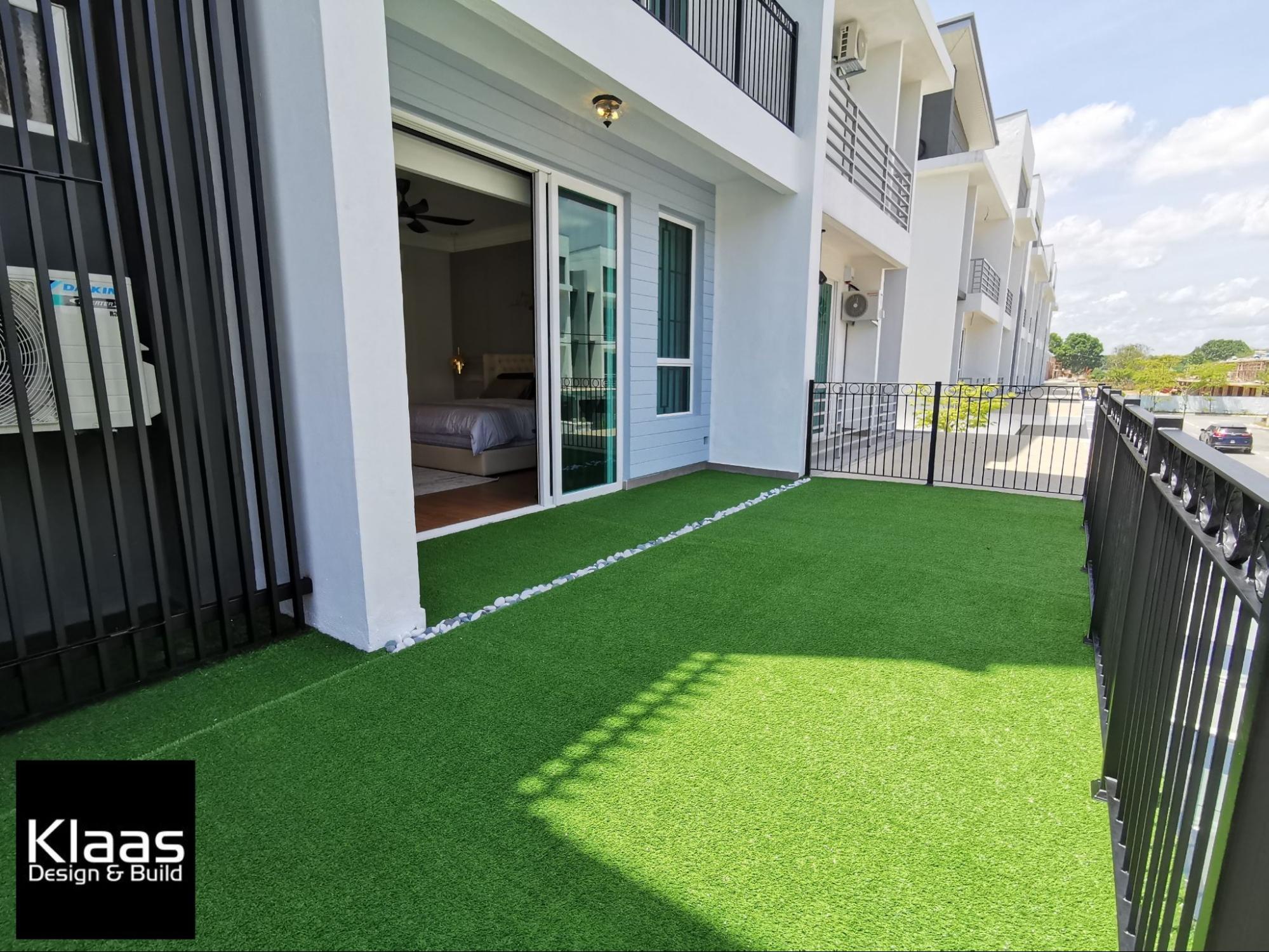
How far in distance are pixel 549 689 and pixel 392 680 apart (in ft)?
1.95

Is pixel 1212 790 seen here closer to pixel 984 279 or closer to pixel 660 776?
pixel 660 776

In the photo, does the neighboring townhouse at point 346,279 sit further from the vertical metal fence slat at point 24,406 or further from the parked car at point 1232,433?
the parked car at point 1232,433

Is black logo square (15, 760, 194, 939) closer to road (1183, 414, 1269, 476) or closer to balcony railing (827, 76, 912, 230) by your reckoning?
road (1183, 414, 1269, 476)

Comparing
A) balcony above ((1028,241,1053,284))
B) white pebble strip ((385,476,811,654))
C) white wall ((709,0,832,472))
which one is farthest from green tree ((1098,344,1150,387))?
white pebble strip ((385,476,811,654))

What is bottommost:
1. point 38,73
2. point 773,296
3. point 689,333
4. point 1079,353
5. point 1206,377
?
point 1206,377

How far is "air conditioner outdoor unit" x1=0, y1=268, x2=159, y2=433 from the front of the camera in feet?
6.34

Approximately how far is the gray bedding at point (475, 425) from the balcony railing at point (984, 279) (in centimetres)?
1256

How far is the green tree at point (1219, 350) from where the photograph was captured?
49.6 m

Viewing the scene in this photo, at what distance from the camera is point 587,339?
16.8 feet

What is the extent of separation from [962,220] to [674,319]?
9726 mm

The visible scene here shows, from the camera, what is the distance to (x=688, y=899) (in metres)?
1.37

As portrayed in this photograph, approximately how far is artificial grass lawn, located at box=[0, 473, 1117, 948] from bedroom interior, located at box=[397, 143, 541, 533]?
2729 millimetres

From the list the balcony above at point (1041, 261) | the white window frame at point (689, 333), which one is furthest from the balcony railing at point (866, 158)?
the balcony above at point (1041, 261)

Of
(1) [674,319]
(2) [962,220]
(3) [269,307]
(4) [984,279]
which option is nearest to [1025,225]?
(4) [984,279]
